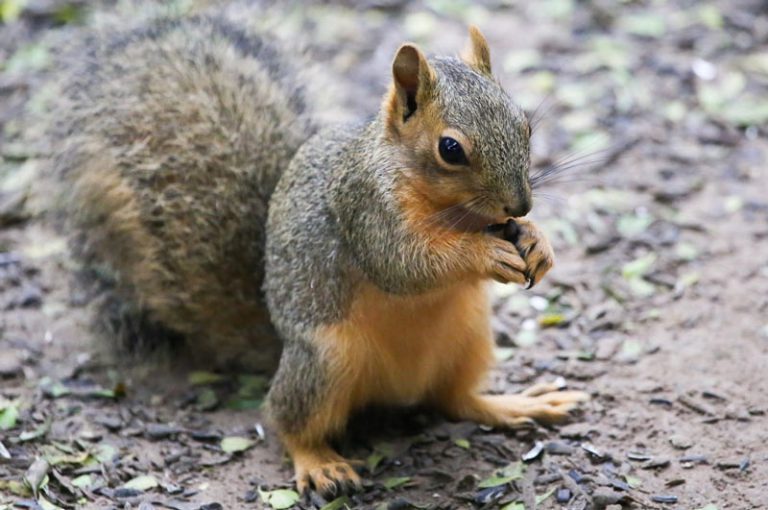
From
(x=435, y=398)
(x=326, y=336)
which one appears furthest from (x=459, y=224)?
(x=435, y=398)

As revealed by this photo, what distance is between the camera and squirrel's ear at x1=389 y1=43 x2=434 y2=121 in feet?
10.4

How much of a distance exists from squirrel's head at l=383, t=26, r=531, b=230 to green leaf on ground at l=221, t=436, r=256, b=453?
3.77 ft

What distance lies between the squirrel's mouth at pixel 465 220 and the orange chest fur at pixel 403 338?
195mm

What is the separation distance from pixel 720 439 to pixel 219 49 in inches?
88.0

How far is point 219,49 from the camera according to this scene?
4184mm

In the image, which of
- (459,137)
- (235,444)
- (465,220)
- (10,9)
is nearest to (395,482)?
(235,444)

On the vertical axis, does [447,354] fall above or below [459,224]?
below

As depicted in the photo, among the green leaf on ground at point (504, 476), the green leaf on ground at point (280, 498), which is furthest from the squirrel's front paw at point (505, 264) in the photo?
the green leaf on ground at point (280, 498)

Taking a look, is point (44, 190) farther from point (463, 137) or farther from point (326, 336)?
point (463, 137)

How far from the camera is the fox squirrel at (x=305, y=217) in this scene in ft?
10.6

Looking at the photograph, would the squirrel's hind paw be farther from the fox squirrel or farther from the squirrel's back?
the squirrel's back

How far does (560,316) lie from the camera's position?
4.39 meters

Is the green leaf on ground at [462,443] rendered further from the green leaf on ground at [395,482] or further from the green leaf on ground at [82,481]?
the green leaf on ground at [82,481]

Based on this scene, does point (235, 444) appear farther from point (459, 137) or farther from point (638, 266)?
point (638, 266)
